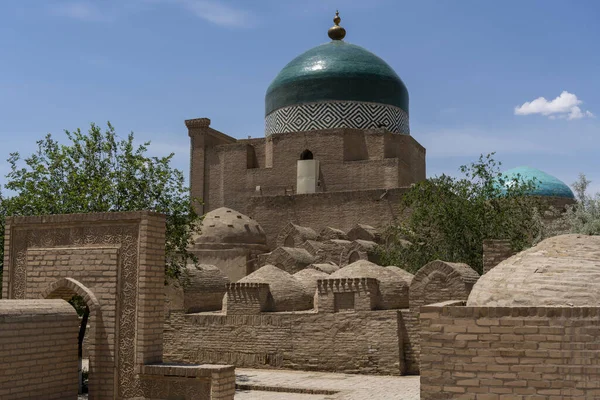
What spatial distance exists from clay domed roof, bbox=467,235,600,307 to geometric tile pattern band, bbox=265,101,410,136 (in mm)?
21237

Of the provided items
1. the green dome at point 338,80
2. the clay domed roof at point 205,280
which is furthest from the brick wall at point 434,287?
the green dome at point 338,80

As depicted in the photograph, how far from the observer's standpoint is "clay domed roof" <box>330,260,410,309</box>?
14.1m

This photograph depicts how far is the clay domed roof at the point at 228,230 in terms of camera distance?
2077cm

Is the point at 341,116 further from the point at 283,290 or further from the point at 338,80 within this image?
the point at 283,290

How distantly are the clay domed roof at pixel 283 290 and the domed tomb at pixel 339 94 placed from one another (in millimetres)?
13012

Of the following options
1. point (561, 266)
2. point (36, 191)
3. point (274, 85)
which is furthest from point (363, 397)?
point (274, 85)

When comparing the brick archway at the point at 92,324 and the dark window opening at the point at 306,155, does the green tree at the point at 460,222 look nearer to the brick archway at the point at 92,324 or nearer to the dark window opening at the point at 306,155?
the dark window opening at the point at 306,155

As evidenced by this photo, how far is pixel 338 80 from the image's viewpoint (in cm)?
2773

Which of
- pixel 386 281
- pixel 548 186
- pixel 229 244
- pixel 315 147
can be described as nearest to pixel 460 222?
pixel 386 281

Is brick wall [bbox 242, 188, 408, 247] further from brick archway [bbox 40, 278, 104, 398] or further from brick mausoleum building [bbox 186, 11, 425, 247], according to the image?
brick archway [bbox 40, 278, 104, 398]

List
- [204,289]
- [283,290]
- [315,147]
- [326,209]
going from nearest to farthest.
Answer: [283,290], [204,289], [326,209], [315,147]

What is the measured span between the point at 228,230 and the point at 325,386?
398 inches

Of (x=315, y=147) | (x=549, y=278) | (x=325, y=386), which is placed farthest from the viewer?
(x=315, y=147)

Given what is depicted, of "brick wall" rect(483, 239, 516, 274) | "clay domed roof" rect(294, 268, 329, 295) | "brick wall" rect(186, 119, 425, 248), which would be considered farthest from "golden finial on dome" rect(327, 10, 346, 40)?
"brick wall" rect(483, 239, 516, 274)
